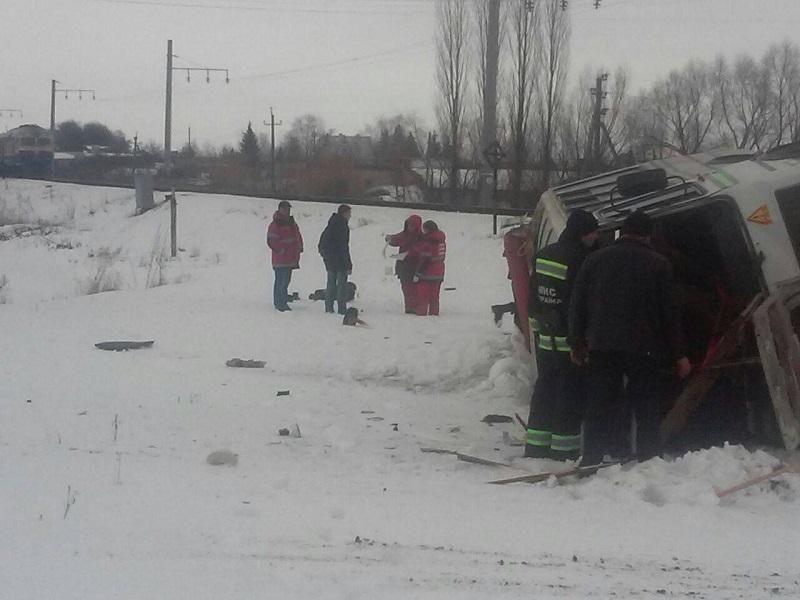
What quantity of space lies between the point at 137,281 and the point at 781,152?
14.0 metres

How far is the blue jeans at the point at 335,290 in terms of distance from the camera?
12.5 metres

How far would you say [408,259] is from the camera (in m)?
12.7

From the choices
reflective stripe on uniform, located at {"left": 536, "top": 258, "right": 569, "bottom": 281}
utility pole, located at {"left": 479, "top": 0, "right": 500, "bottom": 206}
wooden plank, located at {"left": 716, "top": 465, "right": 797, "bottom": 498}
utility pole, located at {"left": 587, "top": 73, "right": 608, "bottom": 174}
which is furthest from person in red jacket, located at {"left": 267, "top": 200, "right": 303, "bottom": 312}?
utility pole, located at {"left": 587, "top": 73, "right": 608, "bottom": 174}

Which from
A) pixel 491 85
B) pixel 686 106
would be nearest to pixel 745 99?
pixel 686 106

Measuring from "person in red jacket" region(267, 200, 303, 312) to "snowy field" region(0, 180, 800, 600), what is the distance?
1.33m

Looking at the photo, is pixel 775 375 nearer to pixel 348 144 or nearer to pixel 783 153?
pixel 783 153

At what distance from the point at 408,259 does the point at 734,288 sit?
6.87 meters

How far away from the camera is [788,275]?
5.64 meters

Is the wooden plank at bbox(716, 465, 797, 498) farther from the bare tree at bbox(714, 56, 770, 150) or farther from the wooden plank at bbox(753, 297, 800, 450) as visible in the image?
the bare tree at bbox(714, 56, 770, 150)

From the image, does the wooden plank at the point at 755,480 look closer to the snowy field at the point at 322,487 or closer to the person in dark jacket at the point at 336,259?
the snowy field at the point at 322,487

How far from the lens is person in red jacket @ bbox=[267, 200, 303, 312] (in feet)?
41.3

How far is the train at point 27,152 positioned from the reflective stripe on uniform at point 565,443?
48.7 m

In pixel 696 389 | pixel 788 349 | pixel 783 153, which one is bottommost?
pixel 696 389

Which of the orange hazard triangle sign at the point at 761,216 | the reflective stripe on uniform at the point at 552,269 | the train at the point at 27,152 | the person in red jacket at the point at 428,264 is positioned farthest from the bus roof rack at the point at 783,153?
the train at the point at 27,152
